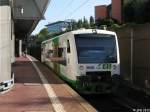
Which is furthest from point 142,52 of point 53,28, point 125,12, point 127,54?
point 53,28

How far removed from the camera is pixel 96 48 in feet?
70.4

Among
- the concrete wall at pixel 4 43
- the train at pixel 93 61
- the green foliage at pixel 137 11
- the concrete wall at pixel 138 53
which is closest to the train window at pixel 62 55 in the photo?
the train at pixel 93 61

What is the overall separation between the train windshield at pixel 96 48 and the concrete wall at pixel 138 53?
237 centimetres

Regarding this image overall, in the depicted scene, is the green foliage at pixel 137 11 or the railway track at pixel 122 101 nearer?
the railway track at pixel 122 101

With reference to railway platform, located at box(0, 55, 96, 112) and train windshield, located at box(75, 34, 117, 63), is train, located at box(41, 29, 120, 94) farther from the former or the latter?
railway platform, located at box(0, 55, 96, 112)

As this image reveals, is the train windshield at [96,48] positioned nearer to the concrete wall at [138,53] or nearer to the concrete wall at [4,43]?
the concrete wall at [138,53]

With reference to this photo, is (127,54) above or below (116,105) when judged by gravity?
above

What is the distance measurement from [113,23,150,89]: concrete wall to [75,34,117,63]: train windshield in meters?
2.37

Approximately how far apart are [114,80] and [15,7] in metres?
19.9

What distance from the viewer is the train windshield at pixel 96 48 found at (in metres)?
21.2

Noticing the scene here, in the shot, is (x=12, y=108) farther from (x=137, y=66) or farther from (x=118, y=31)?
(x=118, y=31)

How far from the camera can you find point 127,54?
89.2 ft

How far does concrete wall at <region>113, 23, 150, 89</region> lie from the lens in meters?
23.5

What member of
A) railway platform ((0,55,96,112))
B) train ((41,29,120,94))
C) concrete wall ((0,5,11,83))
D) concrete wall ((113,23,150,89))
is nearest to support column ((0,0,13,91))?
concrete wall ((0,5,11,83))
